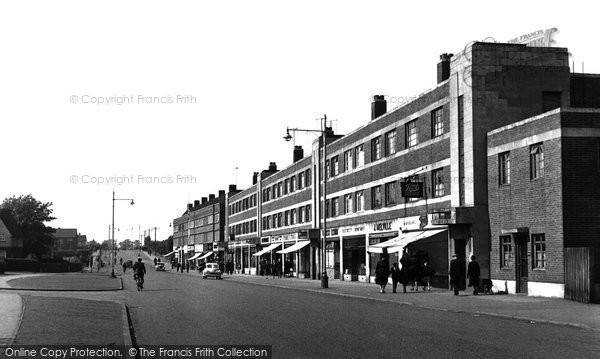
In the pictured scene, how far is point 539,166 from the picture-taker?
28016 mm

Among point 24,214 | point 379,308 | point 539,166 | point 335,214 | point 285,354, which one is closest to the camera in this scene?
point 285,354

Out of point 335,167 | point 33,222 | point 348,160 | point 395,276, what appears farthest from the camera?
point 33,222

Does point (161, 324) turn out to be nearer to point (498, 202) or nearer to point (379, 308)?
point (379, 308)

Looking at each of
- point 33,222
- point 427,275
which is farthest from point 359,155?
point 33,222

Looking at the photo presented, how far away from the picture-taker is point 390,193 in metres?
42.3

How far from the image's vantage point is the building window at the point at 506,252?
2998cm

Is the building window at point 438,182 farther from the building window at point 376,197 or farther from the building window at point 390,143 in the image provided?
the building window at point 376,197

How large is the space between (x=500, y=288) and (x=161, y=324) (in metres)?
17.4

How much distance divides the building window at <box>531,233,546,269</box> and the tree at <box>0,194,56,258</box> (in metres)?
93.1

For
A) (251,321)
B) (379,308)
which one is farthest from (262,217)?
(251,321)

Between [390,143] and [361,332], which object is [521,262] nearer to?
[390,143]

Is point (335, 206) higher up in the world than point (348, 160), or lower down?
lower down

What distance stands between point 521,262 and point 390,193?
45.4 feet

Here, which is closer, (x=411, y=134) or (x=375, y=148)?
(x=411, y=134)
